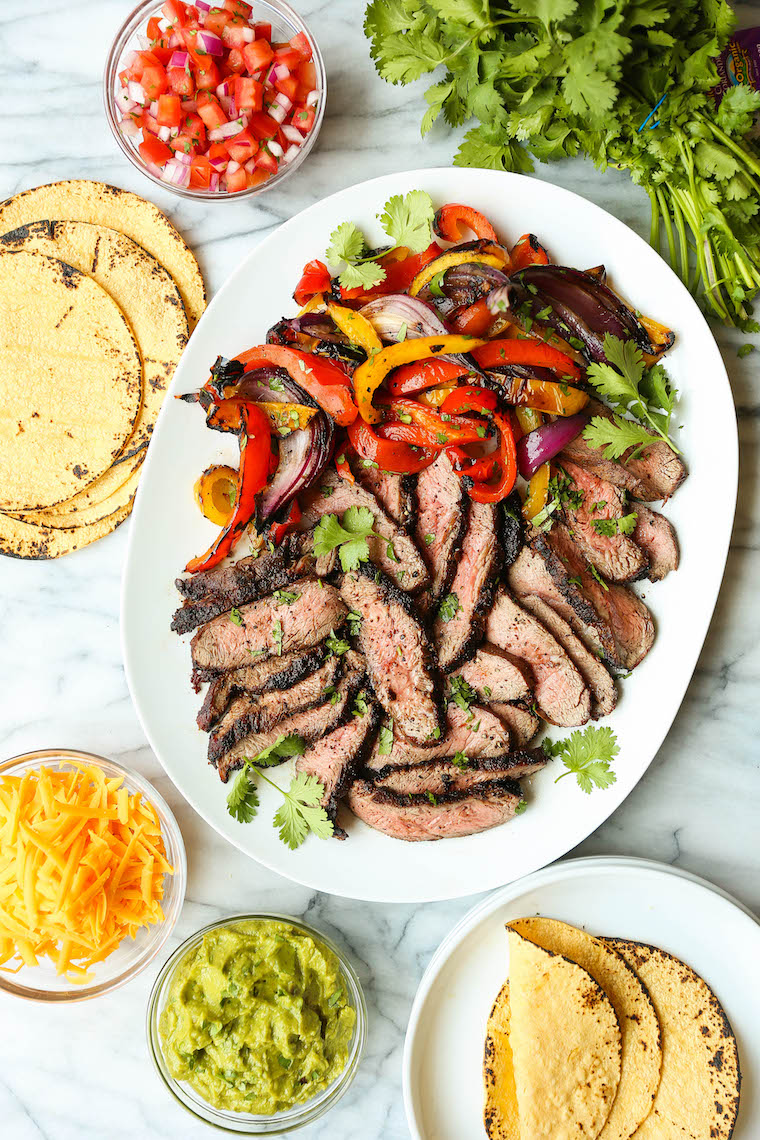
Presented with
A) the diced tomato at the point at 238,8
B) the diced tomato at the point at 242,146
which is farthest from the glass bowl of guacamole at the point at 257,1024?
the diced tomato at the point at 238,8

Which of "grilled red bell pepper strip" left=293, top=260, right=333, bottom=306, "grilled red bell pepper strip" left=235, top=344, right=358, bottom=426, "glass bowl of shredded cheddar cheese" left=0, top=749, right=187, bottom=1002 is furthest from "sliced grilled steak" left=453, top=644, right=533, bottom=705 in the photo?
"grilled red bell pepper strip" left=293, top=260, right=333, bottom=306

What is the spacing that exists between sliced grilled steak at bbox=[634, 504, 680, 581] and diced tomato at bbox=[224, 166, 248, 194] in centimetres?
205

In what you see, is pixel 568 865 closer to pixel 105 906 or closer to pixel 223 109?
pixel 105 906

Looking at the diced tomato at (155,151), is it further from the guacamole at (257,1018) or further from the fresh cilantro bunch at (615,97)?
the guacamole at (257,1018)

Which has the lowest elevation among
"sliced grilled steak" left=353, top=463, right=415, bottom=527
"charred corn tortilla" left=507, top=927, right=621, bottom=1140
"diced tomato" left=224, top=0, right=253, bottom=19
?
"charred corn tortilla" left=507, top=927, right=621, bottom=1140

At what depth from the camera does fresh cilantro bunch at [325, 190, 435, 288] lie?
3059 millimetres

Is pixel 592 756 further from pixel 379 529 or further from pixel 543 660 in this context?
pixel 379 529

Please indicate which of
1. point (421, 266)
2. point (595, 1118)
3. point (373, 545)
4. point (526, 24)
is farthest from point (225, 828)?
point (526, 24)

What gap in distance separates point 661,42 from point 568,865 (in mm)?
2975

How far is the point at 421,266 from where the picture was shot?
3.15 meters

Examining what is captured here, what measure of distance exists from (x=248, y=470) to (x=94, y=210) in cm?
145

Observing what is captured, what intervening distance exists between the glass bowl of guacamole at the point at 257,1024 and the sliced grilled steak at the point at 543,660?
141 centimetres

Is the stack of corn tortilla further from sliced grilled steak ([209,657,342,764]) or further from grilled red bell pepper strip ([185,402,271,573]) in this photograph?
sliced grilled steak ([209,657,342,764])

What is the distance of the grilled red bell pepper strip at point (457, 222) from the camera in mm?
3119
